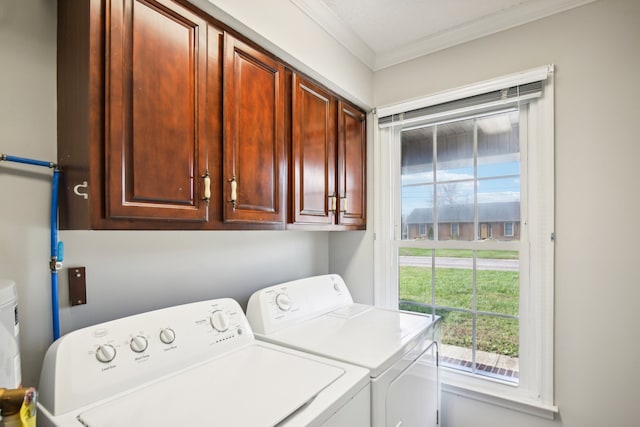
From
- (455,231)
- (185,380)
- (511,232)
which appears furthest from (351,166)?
(185,380)

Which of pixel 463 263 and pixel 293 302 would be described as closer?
pixel 293 302

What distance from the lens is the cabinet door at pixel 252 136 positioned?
4.06ft

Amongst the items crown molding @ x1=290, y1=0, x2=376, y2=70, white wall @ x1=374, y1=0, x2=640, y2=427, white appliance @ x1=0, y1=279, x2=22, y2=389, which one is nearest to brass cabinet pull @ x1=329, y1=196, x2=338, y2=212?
crown molding @ x1=290, y1=0, x2=376, y2=70

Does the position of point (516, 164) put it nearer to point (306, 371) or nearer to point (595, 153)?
point (595, 153)

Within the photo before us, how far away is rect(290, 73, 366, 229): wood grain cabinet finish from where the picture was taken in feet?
5.18

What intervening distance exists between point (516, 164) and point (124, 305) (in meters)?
1.97

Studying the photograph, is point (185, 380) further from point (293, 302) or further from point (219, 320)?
point (293, 302)

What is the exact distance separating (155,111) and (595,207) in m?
1.87

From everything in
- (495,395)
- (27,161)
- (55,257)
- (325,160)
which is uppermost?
(325,160)

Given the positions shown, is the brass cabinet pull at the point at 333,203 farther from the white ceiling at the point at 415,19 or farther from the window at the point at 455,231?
the white ceiling at the point at 415,19

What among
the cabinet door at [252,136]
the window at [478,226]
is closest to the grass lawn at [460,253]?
the window at [478,226]

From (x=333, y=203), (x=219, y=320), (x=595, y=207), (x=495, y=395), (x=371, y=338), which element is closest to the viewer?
(x=219, y=320)

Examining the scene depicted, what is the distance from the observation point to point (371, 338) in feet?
4.53

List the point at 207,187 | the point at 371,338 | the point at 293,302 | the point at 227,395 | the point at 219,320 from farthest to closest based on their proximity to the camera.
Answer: the point at 293,302
the point at 371,338
the point at 219,320
the point at 207,187
the point at 227,395
